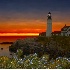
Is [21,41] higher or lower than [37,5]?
lower

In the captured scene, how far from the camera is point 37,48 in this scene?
255 inches

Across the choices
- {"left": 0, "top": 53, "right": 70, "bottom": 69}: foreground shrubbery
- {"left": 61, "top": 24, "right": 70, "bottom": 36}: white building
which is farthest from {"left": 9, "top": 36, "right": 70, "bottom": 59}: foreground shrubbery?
{"left": 0, "top": 53, "right": 70, "bottom": 69}: foreground shrubbery

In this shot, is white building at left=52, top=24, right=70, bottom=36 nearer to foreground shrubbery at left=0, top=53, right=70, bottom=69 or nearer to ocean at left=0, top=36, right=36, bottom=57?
ocean at left=0, top=36, right=36, bottom=57

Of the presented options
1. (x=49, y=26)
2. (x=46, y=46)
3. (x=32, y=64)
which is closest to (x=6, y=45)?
(x=46, y=46)

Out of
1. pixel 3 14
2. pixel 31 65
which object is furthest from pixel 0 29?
pixel 31 65

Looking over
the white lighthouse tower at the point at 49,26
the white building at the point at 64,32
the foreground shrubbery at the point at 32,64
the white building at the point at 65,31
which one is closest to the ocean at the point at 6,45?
the white lighthouse tower at the point at 49,26

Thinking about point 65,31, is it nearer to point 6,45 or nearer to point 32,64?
point 6,45

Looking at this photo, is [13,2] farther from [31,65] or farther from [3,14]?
[31,65]

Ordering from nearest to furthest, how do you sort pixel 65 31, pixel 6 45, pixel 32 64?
pixel 32 64
pixel 6 45
pixel 65 31

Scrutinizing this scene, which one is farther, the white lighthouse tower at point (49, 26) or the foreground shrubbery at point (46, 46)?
the white lighthouse tower at point (49, 26)

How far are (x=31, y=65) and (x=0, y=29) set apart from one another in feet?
6.27

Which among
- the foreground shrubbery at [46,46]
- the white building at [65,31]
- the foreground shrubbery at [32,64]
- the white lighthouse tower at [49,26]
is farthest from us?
the white lighthouse tower at [49,26]

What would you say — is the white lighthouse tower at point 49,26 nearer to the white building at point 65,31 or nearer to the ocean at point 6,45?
the white building at point 65,31

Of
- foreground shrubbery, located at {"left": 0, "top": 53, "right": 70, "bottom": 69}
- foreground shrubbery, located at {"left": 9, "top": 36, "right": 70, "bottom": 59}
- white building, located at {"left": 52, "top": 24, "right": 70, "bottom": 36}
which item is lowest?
foreground shrubbery, located at {"left": 0, "top": 53, "right": 70, "bottom": 69}
